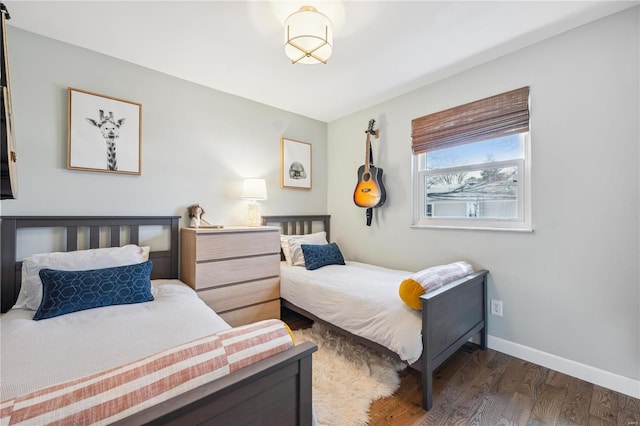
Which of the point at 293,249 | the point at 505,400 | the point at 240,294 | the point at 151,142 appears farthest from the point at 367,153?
the point at 505,400

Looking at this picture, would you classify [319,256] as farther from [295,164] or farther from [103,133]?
[103,133]

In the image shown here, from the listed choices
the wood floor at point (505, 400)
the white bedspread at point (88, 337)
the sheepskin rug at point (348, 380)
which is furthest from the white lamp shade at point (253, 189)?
the wood floor at point (505, 400)

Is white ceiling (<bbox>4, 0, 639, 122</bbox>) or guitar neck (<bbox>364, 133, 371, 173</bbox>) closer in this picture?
white ceiling (<bbox>4, 0, 639, 122</bbox>)

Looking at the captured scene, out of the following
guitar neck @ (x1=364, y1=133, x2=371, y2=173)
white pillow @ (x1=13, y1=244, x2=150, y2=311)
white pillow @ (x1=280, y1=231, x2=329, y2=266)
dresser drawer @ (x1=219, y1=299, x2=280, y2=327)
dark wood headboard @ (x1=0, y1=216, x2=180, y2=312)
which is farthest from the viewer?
guitar neck @ (x1=364, y1=133, x2=371, y2=173)

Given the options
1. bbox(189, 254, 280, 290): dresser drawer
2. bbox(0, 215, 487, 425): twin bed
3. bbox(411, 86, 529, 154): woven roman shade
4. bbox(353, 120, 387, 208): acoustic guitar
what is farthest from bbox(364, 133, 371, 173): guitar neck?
bbox(189, 254, 280, 290): dresser drawer

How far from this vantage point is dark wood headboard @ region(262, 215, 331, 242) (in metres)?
3.21

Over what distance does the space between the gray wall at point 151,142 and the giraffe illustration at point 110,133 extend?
0.38ft

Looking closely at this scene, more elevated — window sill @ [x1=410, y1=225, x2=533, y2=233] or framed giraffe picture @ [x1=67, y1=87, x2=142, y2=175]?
framed giraffe picture @ [x1=67, y1=87, x2=142, y2=175]

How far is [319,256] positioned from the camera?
2.78 m

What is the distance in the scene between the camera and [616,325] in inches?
66.9

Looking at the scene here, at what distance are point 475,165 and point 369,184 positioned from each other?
3.29 feet

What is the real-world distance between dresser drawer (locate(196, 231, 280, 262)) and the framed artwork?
0.93 m

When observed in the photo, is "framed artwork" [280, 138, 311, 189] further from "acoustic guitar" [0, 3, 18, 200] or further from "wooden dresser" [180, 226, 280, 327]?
"acoustic guitar" [0, 3, 18, 200]

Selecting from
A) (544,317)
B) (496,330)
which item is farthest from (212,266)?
(544,317)
